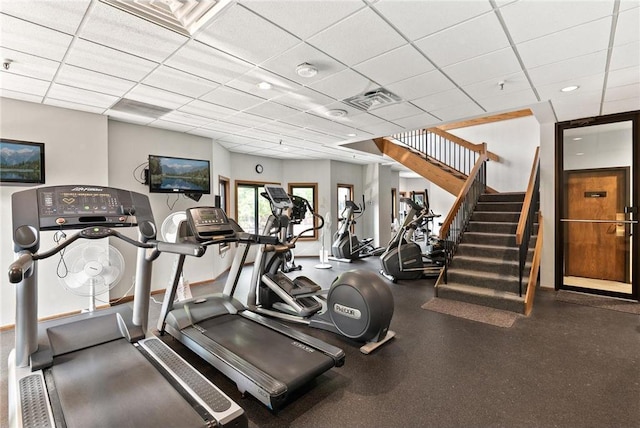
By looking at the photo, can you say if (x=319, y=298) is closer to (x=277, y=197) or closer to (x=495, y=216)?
(x=277, y=197)

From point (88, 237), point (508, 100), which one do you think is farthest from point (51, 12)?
point (508, 100)

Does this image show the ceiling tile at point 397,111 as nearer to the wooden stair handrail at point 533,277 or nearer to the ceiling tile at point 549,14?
the ceiling tile at point 549,14

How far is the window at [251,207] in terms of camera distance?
745 centimetres

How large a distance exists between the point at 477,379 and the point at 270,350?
68.9 inches

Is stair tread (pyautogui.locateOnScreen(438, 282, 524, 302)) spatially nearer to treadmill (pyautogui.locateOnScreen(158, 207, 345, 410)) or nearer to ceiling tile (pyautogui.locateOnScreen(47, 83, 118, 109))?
treadmill (pyautogui.locateOnScreen(158, 207, 345, 410))

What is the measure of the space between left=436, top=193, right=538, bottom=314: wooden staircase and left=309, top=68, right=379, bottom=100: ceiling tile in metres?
3.13

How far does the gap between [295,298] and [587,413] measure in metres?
2.75

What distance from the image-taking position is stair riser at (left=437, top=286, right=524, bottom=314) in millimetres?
3894

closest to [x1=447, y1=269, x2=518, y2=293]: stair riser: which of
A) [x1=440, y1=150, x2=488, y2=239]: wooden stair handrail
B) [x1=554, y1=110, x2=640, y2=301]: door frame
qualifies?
[x1=440, y1=150, x2=488, y2=239]: wooden stair handrail

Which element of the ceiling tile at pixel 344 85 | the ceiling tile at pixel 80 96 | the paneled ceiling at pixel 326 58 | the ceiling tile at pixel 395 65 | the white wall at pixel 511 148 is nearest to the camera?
the paneled ceiling at pixel 326 58

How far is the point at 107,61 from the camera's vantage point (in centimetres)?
274

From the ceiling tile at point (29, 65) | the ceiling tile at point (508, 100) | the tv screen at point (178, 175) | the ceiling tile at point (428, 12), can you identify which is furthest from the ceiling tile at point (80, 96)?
the ceiling tile at point (508, 100)

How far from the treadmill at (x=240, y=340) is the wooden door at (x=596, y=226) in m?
4.62

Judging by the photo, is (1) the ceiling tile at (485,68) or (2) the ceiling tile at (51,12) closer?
(2) the ceiling tile at (51,12)
